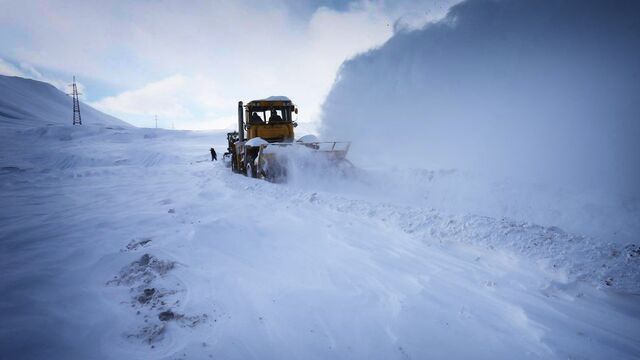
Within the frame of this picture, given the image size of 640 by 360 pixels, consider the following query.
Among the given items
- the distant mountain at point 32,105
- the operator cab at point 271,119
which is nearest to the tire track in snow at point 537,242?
the operator cab at point 271,119

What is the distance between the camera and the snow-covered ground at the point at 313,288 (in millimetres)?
2232

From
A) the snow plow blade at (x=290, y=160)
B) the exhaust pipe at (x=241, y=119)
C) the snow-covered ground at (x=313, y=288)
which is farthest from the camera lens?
the exhaust pipe at (x=241, y=119)

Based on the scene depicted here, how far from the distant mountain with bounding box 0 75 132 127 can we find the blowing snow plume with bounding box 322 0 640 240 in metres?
57.8

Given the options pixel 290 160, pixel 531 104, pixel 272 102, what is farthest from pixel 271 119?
pixel 531 104

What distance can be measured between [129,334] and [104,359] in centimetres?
26

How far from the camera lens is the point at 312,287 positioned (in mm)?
3041

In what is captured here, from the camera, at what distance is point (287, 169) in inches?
383

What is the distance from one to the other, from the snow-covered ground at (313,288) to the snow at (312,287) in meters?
0.02

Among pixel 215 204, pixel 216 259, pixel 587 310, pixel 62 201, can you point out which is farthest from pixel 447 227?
pixel 62 201

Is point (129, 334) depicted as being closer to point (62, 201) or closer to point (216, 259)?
point (216, 259)

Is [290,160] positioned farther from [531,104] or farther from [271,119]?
[531,104]

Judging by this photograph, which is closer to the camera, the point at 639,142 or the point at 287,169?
the point at 639,142

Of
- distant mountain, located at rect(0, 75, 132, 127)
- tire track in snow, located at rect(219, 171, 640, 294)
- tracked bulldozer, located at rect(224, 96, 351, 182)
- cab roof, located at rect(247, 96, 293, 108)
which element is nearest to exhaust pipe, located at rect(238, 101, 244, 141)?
tracked bulldozer, located at rect(224, 96, 351, 182)

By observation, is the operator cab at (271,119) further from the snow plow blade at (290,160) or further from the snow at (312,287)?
the snow at (312,287)
